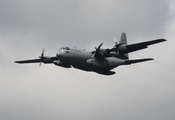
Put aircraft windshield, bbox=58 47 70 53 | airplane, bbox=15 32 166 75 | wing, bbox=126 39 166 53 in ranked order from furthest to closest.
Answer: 1. aircraft windshield, bbox=58 47 70 53
2. airplane, bbox=15 32 166 75
3. wing, bbox=126 39 166 53

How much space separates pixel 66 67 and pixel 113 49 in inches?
286

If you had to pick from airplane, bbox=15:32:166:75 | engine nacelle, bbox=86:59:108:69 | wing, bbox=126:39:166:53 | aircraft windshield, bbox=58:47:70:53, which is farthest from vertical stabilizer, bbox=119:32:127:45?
aircraft windshield, bbox=58:47:70:53

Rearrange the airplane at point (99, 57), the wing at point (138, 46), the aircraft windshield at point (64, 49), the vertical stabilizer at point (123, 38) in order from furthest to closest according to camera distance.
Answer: the vertical stabilizer at point (123, 38)
the aircraft windshield at point (64, 49)
the airplane at point (99, 57)
the wing at point (138, 46)

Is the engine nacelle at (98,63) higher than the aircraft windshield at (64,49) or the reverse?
the reverse

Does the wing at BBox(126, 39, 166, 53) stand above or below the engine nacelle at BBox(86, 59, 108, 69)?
above

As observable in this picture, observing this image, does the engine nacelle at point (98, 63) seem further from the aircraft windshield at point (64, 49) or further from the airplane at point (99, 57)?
the aircraft windshield at point (64, 49)

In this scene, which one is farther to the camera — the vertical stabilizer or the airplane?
the vertical stabilizer

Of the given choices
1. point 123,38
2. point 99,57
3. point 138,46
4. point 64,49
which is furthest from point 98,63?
point 123,38

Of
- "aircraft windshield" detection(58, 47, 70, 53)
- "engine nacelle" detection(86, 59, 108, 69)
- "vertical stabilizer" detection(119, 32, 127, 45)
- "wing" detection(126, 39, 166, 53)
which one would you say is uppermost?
"vertical stabilizer" detection(119, 32, 127, 45)

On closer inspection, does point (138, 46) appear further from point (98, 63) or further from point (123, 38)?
point (123, 38)

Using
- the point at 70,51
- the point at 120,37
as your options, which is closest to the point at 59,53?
the point at 70,51

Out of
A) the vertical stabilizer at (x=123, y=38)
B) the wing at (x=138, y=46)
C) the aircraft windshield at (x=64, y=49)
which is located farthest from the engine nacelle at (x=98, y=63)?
the vertical stabilizer at (x=123, y=38)

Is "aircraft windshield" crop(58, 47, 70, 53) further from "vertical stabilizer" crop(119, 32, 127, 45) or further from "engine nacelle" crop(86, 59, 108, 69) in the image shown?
"vertical stabilizer" crop(119, 32, 127, 45)

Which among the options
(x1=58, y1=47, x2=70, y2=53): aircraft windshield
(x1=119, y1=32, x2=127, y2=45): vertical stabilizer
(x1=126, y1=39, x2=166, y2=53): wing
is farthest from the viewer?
(x1=119, y1=32, x2=127, y2=45): vertical stabilizer
